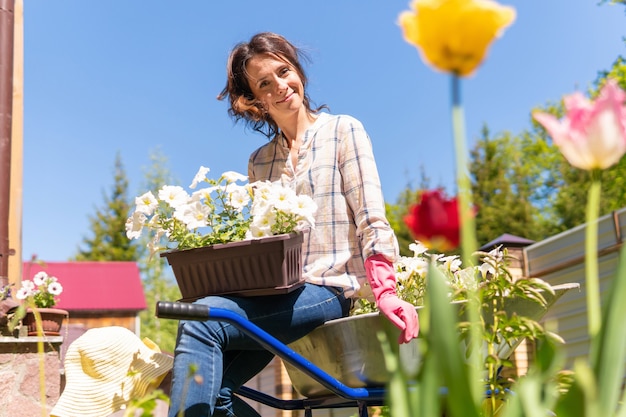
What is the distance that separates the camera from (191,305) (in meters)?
1.58

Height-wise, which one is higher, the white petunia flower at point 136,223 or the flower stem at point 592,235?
the white petunia flower at point 136,223

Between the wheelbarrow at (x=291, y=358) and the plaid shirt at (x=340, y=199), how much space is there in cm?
31

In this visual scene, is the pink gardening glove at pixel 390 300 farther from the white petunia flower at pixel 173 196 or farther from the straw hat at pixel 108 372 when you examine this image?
the straw hat at pixel 108 372

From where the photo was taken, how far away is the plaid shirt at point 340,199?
83.4 inches

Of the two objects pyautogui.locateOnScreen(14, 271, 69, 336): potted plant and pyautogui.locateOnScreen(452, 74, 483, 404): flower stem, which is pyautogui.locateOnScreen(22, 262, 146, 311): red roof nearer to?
pyautogui.locateOnScreen(14, 271, 69, 336): potted plant

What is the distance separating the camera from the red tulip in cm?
67

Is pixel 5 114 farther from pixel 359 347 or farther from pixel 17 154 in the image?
pixel 359 347

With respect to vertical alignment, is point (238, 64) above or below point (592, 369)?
above

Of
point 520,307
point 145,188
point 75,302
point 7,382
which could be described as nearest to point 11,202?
point 7,382

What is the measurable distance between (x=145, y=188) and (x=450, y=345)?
2647 centimetres

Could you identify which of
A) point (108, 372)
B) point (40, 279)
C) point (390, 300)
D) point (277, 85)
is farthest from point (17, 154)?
point (390, 300)

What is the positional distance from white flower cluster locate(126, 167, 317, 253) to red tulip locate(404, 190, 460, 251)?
1247 mm

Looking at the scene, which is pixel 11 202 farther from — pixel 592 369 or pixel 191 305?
pixel 592 369

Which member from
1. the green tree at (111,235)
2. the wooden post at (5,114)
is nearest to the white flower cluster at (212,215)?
the wooden post at (5,114)
